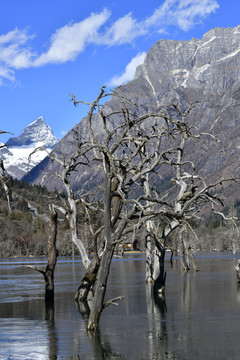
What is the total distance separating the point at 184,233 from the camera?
249 feet

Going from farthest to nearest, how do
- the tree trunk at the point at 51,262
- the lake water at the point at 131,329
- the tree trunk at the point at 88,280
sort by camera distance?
the tree trunk at the point at 51,262 → the tree trunk at the point at 88,280 → the lake water at the point at 131,329

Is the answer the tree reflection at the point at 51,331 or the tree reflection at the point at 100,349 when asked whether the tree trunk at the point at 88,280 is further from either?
the tree reflection at the point at 100,349

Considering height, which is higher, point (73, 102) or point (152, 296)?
point (73, 102)

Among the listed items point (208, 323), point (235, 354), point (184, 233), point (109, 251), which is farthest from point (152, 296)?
point (184, 233)

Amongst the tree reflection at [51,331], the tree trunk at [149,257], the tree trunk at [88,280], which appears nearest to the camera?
the tree reflection at [51,331]

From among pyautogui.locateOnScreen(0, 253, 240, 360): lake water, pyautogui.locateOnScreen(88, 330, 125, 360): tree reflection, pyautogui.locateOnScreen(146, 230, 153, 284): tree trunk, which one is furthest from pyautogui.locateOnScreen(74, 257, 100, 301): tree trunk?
pyautogui.locateOnScreen(146, 230, 153, 284): tree trunk

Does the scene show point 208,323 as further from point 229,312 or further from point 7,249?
point 7,249

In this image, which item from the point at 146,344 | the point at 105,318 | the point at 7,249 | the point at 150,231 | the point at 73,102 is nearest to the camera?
the point at 146,344

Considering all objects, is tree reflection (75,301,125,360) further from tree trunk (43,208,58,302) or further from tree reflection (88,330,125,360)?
tree trunk (43,208,58,302)

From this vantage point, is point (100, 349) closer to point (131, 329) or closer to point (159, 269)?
point (131, 329)

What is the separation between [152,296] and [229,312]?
10.6 metres

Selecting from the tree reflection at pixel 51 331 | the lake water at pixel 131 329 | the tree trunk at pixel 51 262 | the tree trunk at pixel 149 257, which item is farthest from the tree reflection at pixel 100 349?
the tree trunk at pixel 149 257

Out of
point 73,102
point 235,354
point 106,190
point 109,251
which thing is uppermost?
point 73,102

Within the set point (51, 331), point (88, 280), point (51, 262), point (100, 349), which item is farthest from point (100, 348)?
point (51, 262)
